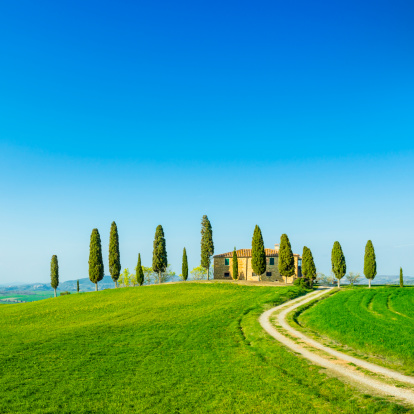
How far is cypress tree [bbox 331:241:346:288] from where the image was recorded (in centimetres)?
7156

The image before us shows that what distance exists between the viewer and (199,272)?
126 meters

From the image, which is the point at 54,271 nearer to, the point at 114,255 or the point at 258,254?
the point at 114,255

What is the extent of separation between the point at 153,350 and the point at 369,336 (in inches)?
493

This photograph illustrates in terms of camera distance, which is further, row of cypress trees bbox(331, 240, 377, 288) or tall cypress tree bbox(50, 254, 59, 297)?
tall cypress tree bbox(50, 254, 59, 297)

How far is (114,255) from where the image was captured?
6838 cm

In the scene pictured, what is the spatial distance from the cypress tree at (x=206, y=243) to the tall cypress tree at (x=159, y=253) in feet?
29.7

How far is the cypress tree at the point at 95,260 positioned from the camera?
66062 millimetres

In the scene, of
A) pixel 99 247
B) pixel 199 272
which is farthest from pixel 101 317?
pixel 199 272

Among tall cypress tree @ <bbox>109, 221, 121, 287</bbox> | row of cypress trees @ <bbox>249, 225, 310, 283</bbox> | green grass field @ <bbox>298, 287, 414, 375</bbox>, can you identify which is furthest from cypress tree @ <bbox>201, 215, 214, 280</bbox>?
green grass field @ <bbox>298, 287, 414, 375</bbox>

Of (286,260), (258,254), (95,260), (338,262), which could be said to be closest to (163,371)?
(258,254)

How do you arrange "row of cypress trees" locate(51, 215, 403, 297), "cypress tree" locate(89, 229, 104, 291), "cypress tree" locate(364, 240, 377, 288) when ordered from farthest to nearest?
"cypress tree" locate(364, 240, 377, 288)
"row of cypress trees" locate(51, 215, 403, 297)
"cypress tree" locate(89, 229, 104, 291)

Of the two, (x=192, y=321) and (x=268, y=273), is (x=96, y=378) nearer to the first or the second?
(x=192, y=321)

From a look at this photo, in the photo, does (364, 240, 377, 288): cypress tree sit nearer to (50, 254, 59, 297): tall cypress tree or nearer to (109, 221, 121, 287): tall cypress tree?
(109, 221, 121, 287): tall cypress tree

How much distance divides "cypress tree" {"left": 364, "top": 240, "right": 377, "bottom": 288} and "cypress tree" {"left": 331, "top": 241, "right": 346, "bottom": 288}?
15.4ft
